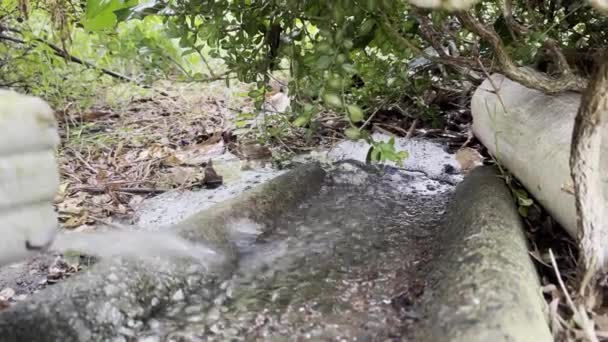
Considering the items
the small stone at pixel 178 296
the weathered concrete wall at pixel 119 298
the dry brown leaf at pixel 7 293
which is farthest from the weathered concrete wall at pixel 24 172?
the dry brown leaf at pixel 7 293

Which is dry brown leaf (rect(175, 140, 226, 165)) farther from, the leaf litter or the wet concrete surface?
the wet concrete surface

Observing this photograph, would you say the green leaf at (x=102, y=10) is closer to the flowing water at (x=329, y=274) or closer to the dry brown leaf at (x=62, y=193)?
the dry brown leaf at (x=62, y=193)

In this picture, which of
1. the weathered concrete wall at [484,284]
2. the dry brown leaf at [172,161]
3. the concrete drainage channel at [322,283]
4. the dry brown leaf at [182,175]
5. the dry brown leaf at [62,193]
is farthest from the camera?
the dry brown leaf at [172,161]

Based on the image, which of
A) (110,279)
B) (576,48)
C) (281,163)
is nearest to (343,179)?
(281,163)

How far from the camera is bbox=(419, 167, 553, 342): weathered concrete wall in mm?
858

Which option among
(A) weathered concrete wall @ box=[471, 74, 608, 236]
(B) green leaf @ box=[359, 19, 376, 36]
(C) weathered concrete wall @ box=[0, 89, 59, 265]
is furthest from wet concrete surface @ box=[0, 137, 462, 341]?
(B) green leaf @ box=[359, 19, 376, 36]

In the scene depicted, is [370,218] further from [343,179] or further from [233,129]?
[233,129]

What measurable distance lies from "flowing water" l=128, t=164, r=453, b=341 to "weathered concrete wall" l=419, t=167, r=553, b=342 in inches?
2.8

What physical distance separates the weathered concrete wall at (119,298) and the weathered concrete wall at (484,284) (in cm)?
47

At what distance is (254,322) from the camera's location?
1094mm

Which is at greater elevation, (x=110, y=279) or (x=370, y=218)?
(x=110, y=279)

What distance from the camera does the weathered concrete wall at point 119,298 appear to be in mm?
991

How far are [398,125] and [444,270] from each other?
142cm

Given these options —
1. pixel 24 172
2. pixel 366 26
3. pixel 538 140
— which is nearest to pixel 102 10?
pixel 366 26
